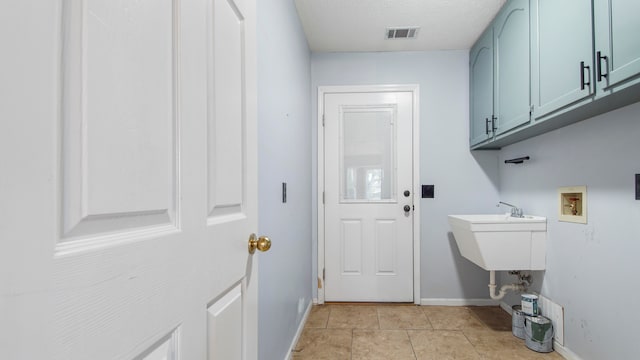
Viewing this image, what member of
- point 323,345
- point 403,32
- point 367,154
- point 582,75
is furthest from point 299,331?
point 403,32

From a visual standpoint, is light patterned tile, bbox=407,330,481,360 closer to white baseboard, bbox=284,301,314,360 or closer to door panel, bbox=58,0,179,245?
white baseboard, bbox=284,301,314,360

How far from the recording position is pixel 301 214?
2.55 m

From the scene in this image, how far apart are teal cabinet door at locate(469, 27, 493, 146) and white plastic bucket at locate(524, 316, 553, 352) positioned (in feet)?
4.29

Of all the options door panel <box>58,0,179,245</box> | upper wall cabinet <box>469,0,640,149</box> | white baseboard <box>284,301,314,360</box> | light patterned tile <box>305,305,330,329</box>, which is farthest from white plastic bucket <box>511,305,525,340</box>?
door panel <box>58,0,179,245</box>

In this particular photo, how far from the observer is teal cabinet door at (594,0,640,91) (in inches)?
47.3

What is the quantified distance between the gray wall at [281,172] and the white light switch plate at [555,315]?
1.65 meters

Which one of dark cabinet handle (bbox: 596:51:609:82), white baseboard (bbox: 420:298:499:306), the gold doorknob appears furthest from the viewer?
white baseboard (bbox: 420:298:499:306)

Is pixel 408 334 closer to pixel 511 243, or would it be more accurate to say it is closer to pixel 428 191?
pixel 511 243

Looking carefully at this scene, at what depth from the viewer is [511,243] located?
2.26m

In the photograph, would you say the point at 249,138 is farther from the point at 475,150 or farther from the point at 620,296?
the point at 475,150

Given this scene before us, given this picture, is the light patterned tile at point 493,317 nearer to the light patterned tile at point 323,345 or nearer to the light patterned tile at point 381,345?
the light patterned tile at point 381,345

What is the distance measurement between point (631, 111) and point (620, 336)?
1077mm

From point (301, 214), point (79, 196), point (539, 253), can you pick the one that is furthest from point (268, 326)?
point (539, 253)

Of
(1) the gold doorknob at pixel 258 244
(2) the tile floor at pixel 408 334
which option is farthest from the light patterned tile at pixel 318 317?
(1) the gold doorknob at pixel 258 244
